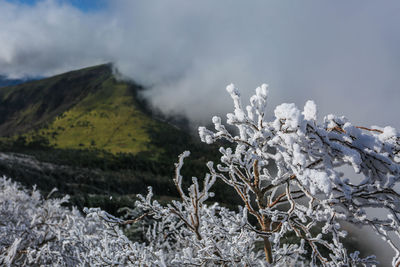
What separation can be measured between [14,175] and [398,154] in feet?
208

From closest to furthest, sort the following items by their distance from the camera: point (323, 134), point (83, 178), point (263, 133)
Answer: point (323, 134) → point (263, 133) → point (83, 178)

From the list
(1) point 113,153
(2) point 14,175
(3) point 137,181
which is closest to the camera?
(2) point 14,175

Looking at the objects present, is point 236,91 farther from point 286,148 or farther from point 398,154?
point 398,154

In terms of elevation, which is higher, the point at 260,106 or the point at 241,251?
the point at 260,106

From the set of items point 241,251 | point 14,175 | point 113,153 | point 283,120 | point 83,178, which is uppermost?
point 113,153

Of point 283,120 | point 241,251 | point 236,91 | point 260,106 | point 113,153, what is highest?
point 113,153

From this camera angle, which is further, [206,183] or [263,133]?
[206,183]

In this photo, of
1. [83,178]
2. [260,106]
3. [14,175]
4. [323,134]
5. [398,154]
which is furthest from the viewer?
[83,178]

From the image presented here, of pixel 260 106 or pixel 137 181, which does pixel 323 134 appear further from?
pixel 137 181

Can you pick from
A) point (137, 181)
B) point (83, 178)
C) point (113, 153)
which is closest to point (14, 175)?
point (83, 178)

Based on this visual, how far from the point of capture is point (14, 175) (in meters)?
51.2

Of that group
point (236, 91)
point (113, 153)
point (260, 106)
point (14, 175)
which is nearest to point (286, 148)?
point (260, 106)

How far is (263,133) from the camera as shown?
254cm

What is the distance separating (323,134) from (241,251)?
7.71 feet
